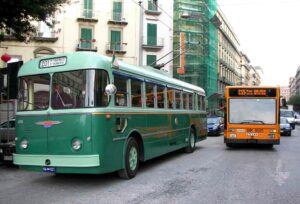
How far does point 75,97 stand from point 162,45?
3249 cm

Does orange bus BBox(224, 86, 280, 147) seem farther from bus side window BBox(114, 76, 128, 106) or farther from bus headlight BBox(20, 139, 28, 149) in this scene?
bus headlight BBox(20, 139, 28, 149)

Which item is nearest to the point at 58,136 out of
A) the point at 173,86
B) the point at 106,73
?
the point at 106,73

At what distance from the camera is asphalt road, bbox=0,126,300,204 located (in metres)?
7.20

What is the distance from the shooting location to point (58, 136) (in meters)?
8.05

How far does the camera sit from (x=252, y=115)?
1577 centimetres

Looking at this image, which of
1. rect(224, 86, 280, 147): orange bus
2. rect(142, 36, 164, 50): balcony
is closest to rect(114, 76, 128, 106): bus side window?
rect(224, 86, 280, 147): orange bus

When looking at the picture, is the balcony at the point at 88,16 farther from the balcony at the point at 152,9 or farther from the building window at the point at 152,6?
the building window at the point at 152,6

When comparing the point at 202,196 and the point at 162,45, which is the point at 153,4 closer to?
the point at 162,45

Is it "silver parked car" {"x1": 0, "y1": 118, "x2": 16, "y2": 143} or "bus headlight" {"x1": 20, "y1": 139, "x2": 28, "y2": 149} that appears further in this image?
"silver parked car" {"x1": 0, "y1": 118, "x2": 16, "y2": 143}

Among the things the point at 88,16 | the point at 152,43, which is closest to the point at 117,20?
the point at 88,16

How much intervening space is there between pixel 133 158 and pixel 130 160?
184mm

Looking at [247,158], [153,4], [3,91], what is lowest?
[247,158]

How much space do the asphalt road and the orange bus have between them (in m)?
3.43

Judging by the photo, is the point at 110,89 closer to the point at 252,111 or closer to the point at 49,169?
the point at 49,169
